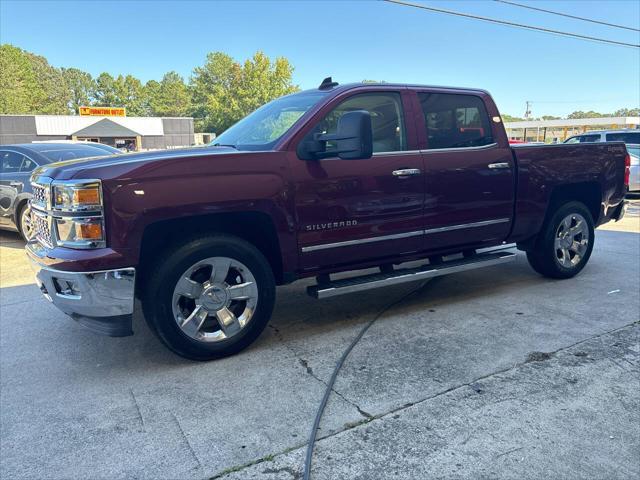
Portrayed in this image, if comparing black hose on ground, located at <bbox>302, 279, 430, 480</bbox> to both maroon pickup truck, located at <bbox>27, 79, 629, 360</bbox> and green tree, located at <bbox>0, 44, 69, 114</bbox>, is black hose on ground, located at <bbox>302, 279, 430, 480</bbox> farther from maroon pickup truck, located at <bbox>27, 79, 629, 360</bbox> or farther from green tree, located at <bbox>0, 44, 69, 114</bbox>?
green tree, located at <bbox>0, 44, 69, 114</bbox>

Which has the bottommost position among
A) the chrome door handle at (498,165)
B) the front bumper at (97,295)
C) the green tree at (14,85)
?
the front bumper at (97,295)

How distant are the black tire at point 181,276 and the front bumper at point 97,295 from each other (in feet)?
0.53

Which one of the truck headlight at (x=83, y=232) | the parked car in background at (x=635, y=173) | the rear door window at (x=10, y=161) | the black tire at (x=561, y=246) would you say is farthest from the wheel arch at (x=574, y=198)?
the parked car in background at (x=635, y=173)

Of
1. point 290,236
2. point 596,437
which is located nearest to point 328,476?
point 596,437

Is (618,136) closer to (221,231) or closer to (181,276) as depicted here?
(221,231)

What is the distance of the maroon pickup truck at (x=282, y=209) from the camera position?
325 centimetres

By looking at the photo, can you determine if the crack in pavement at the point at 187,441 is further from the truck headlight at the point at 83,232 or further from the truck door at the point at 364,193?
the truck door at the point at 364,193

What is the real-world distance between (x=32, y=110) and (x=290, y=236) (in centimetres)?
8744

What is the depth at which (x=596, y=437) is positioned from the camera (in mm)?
2693

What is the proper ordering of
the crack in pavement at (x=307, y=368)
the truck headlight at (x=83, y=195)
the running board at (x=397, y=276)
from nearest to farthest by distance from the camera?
the crack in pavement at (x=307, y=368) → the truck headlight at (x=83, y=195) → the running board at (x=397, y=276)

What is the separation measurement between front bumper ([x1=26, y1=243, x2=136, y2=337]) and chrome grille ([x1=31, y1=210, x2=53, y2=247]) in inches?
7.5

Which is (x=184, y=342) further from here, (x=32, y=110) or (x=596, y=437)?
(x=32, y=110)

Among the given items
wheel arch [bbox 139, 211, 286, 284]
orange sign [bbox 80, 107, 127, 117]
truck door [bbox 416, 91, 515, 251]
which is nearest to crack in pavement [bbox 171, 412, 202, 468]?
wheel arch [bbox 139, 211, 286, 284]

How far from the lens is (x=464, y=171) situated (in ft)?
15.1
